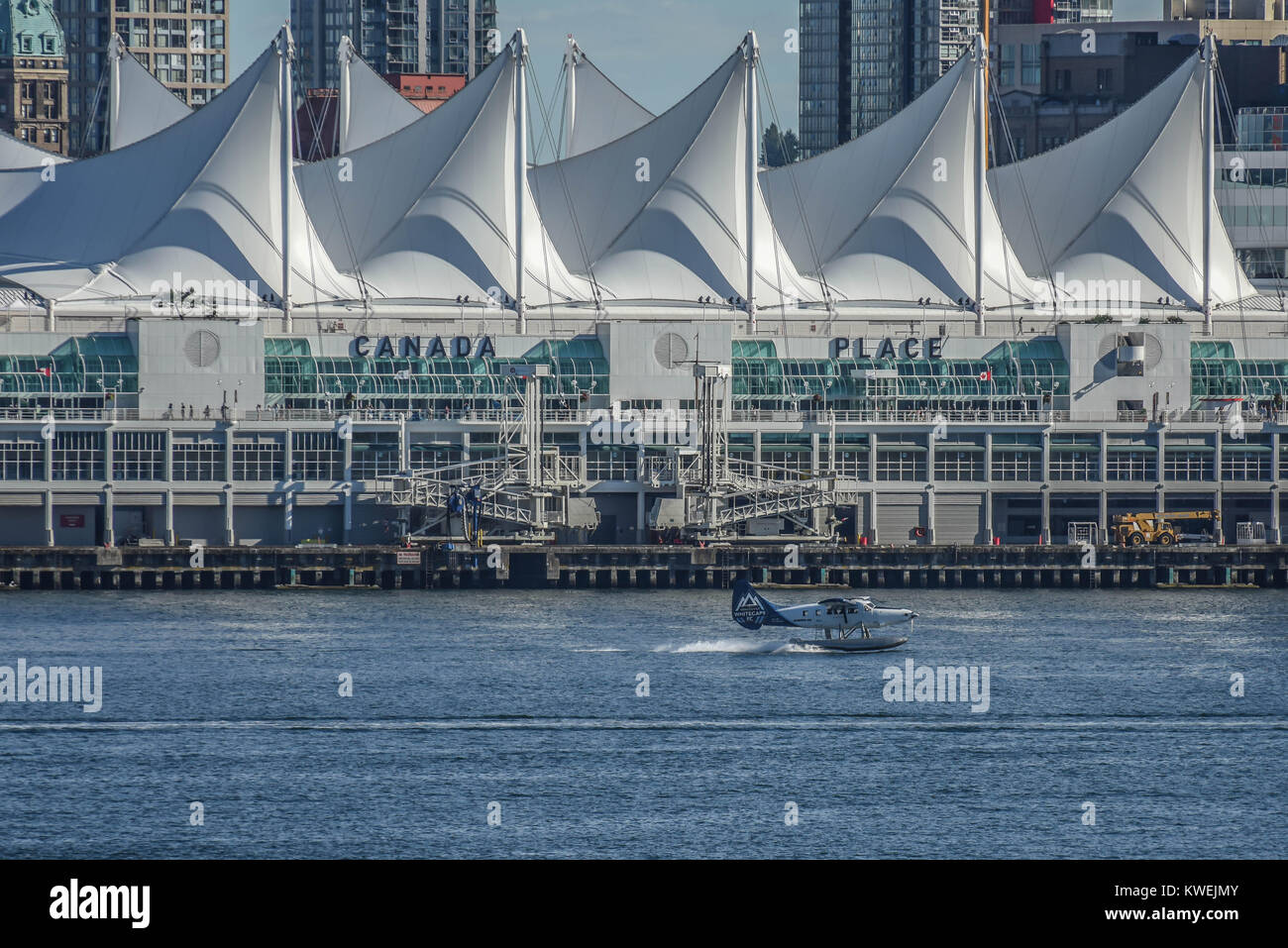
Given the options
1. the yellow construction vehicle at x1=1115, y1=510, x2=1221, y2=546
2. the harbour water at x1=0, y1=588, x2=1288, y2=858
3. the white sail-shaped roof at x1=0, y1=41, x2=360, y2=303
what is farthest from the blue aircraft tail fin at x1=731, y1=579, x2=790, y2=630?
the white sail-shaped roof at x1=0, y1=41, x2=360, y2=303

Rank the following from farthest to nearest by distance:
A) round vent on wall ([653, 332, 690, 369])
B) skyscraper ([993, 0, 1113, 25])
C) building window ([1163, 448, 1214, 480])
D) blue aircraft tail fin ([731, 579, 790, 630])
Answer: skyscraper ([993, 0, 1113, 25]) < round vent on wall ([653, 332, 690, 369]) < building window ([1163, 448, 1214, 480]) < blue aircraft tail fin ([731, 579, 790, 630])

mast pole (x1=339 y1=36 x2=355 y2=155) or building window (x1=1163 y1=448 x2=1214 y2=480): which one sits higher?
mast pole (x1=339 y1=36 x2=355 y2=155)

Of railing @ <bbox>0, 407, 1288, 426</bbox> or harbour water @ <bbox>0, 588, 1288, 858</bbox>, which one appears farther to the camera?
railing @ <bbox>0, 407, 1288, 426</bbox>

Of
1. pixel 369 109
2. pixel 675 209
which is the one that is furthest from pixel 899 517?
pixel 369 109

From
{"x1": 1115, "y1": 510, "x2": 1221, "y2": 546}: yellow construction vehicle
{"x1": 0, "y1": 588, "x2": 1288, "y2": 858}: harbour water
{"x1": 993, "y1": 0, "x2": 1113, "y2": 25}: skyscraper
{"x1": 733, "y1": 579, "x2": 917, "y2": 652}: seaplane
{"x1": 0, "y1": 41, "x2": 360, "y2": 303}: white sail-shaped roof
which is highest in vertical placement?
{"x1": 993, "y1": 0, "x2": 1113, "y2": 25}: skyscraper

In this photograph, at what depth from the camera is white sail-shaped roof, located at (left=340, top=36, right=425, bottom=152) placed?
370 ft

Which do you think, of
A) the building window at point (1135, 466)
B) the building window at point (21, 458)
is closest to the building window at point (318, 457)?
the building window at point (21, 458)

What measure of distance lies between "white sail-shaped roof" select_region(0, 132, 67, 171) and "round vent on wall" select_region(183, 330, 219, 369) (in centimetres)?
2162

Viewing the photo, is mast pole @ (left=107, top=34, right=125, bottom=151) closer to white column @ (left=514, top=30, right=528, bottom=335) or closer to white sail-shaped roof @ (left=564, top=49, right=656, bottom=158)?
white sail-shaped roof @ (left=564, top=49, right=656, bottom=158)

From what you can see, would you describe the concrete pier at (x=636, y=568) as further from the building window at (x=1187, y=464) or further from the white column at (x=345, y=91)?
the white column at (x=345, y=91)

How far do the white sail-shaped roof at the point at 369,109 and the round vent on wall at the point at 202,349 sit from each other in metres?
24.1

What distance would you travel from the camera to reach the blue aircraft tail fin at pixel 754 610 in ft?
201
